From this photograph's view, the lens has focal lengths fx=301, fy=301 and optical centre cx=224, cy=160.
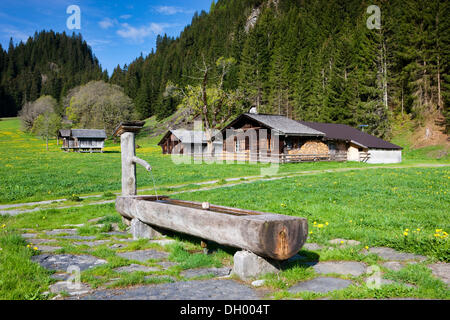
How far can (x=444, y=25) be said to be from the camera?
4191 centimetres

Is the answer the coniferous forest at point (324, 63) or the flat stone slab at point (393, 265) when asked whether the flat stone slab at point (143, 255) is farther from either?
the coniferous forest at point (324, 63)

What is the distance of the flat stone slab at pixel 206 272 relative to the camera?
4.23 metres

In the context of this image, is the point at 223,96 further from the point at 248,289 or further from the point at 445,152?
the point at 248,289

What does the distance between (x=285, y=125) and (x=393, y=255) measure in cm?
2941

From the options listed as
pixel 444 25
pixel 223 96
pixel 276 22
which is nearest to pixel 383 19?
pixel 444 25

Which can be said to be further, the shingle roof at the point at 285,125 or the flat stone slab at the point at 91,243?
the shingle roof at the point at 285,125

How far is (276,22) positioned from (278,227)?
314 feet

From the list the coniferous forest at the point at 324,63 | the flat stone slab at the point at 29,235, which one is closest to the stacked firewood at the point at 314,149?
the coniferous forest at the point at 324,63

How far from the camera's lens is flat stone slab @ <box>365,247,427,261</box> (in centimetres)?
449

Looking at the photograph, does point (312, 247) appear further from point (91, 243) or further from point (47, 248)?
point (47, 248)

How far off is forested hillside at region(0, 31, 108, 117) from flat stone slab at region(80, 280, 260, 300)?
123863 mm

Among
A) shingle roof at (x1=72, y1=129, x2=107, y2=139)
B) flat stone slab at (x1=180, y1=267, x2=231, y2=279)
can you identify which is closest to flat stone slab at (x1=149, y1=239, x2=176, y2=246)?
flat stone slab at (x1=180, y1=267, x2=231, y2=279)

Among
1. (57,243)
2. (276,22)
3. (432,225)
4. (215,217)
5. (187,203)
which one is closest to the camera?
(215,217)

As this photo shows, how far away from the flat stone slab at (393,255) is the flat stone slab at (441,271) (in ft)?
0.94
